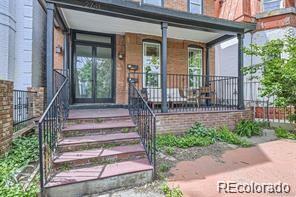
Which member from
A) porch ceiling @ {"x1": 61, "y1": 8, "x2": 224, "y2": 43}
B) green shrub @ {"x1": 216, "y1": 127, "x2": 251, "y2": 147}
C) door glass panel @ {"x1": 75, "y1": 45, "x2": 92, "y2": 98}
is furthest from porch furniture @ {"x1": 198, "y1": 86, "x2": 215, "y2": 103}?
door glass panel @ {"x1": 75, "y1": 45, "x2": 92, "y2": 98}

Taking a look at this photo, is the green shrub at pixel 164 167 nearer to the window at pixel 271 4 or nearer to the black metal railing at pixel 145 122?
the black metal railing at pixel 145 122

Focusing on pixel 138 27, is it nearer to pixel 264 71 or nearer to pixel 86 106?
pixel 86 106

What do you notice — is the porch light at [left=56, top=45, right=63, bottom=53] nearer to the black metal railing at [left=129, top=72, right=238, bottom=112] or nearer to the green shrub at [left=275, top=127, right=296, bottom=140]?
the black metal railing at [left=129, top=72, right=238, bottom=112]

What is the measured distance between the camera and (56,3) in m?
5.29

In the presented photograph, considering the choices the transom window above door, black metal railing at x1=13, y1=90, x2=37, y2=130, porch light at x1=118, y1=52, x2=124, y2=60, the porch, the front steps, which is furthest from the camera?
the transom window above door

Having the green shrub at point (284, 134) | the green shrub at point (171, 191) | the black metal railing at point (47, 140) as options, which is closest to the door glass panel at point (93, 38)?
the black metal railing at point (47, 140)

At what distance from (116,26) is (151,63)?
2.15 meters

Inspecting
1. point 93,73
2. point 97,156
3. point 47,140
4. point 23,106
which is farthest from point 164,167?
point 93,73

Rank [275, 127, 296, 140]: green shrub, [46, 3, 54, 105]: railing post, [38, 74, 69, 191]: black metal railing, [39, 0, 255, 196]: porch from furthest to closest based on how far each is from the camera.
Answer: [275, 127, 296, 140]: green shrub, [46, 3, 54, 105]: railing post, [39, 0, 255, 196]: porch, [38, 74, 69, 191]: black metal railing

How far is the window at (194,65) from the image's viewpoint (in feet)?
32.4

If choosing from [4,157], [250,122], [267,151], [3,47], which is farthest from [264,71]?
[3,47]

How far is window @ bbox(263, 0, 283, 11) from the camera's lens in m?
10.2

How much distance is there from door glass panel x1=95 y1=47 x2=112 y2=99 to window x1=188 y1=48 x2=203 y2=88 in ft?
11.9

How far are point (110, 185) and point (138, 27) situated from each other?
5.96 meters
